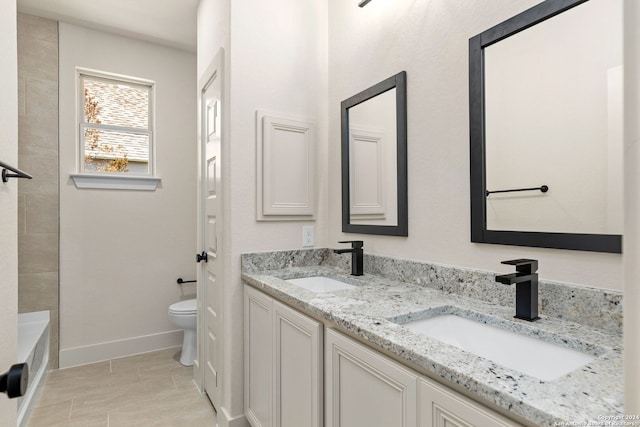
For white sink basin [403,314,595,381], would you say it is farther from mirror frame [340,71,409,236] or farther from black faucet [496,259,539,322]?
mirror frame [340,71,409,236]

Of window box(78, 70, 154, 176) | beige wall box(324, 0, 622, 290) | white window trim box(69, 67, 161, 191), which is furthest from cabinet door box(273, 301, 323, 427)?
window box(78, 70, 154, 176)

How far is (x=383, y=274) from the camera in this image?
1773 millimetres

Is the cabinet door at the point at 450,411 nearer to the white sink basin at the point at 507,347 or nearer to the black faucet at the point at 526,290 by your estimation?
the white sink basin at the point at 507,347

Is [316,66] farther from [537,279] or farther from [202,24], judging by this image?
[537,279]

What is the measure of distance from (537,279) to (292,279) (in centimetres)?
115

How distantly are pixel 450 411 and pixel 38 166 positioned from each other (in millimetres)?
3207

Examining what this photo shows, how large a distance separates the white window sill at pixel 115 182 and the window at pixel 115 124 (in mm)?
87

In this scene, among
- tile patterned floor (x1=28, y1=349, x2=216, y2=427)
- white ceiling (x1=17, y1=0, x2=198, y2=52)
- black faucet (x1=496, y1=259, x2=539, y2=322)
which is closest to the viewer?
black faucet (x1=496, y1=259, x2=539, y2=322)

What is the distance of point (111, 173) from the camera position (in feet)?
9.82

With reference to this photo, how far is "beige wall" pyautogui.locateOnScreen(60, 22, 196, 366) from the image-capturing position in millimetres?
2812

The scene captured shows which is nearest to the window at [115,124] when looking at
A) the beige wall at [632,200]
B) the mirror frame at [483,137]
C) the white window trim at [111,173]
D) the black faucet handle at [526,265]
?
the white window trim at [111,173]

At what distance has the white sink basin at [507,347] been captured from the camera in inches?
35.8

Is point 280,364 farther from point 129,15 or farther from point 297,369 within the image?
point 129,15

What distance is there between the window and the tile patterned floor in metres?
1.60
